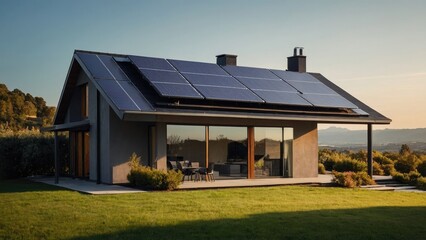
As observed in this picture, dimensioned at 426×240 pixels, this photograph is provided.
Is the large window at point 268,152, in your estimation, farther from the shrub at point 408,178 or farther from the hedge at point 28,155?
the hedge at point 28,155

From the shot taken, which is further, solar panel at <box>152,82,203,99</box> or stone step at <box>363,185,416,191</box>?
stone step at <box>363,185,416,191</box>

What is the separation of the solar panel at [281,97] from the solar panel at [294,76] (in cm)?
219

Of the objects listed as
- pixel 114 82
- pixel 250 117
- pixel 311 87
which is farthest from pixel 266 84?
pixel 114 82

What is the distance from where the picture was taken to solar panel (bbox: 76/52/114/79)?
1823 cm

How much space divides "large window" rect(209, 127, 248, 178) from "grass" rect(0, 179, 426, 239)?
11.5 ft

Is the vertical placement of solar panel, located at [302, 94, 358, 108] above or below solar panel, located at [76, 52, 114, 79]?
below

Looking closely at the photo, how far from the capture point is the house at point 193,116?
17.6 meters

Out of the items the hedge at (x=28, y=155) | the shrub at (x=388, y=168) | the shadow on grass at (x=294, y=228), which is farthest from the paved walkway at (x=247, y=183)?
the hedge at (x=28, y=155)

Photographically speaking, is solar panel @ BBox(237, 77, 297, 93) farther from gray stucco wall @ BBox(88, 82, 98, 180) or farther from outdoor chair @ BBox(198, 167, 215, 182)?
gray stucco wall @ BBox(88, 82, 98, 180)

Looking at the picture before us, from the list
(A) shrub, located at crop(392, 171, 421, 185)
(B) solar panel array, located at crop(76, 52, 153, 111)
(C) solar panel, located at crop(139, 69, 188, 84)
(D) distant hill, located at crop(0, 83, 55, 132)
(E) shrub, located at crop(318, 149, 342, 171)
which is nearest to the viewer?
(B) solar panel array, located at crop(76, 52, 153, 111)

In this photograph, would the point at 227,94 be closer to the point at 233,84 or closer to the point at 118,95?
the point at 233,84

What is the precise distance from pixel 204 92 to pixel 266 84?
3736 mm

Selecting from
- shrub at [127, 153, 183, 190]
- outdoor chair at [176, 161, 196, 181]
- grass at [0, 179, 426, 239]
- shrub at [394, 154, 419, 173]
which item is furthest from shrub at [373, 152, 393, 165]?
shrub at [127, 153, 183, 190]

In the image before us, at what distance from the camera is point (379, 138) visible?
140 meters
